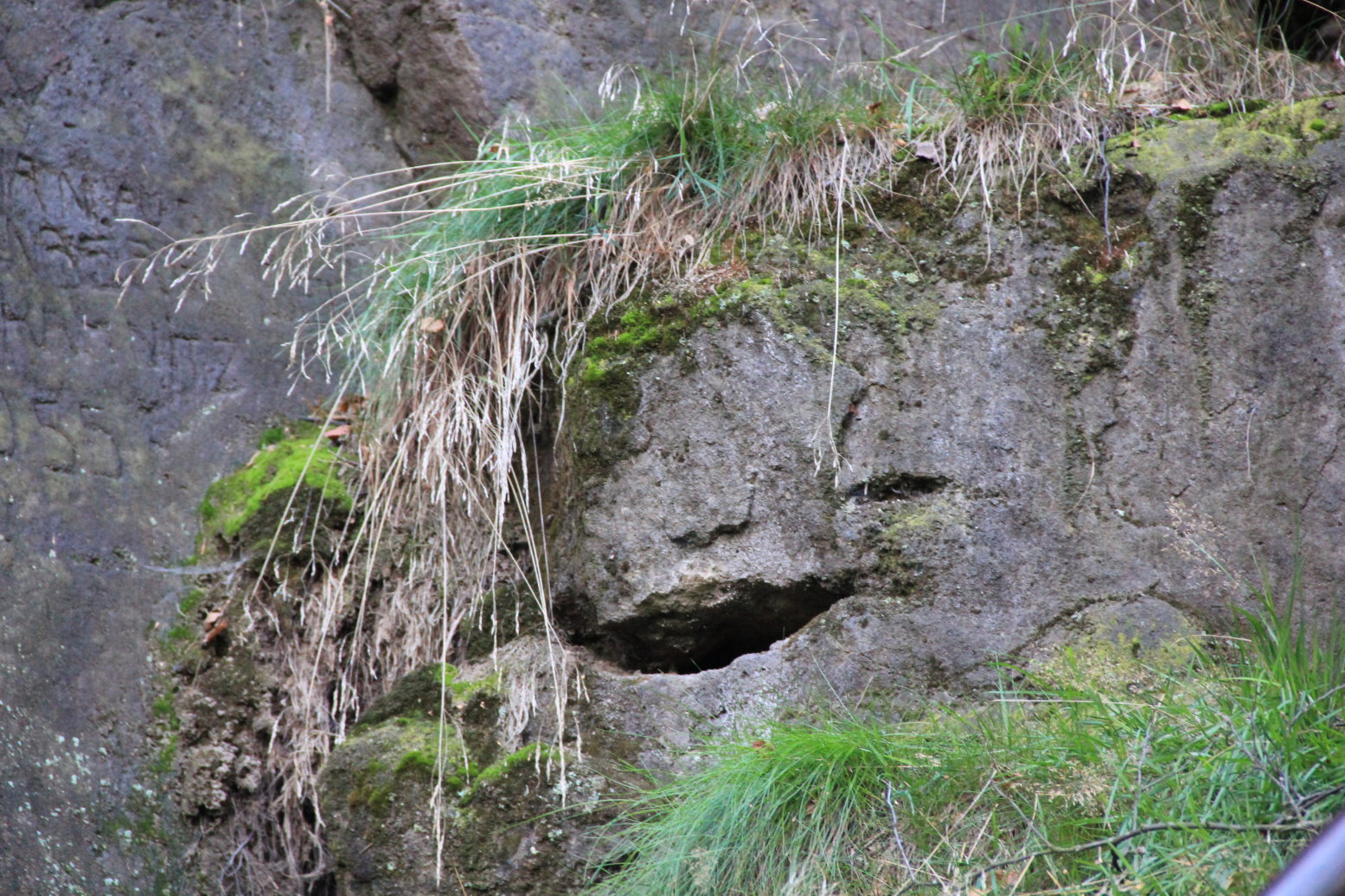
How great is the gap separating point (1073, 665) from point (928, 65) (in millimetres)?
2153

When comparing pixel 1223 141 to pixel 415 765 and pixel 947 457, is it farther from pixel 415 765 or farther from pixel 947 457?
pixel 415 765

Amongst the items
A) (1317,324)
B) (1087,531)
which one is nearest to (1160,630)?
Answer: (1087,531)

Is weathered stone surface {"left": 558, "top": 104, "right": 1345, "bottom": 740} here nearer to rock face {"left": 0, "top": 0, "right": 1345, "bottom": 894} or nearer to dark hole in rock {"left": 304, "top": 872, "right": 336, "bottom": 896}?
rock face {"left": 0, "top": 0, "right": 1345, "bottom": 894}

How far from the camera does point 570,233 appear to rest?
2.85 metres

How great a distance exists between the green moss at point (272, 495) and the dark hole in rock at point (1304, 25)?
307cm

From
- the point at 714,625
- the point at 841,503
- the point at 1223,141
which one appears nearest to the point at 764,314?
the point at 841,503

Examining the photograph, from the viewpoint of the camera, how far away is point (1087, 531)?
8.22ft

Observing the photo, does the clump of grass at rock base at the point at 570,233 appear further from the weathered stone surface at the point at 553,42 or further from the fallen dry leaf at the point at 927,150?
the weathered stone surface at the point at 553,42

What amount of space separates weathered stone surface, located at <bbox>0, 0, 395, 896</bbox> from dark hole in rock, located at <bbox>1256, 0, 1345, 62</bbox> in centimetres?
292

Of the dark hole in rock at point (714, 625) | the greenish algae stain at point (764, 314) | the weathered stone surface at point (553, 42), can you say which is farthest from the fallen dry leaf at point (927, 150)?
the dark hole in rock at point (714, 625)

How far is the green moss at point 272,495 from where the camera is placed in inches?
120

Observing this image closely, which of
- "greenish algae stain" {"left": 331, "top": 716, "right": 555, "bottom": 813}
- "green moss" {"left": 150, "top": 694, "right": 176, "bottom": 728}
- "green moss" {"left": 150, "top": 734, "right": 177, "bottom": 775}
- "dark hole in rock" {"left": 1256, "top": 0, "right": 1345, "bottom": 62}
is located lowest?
"green moss" {"left": 150, "top": 734, "right": 177, "bottom": 775}

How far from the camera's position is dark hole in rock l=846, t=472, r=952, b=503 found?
2.58 meters

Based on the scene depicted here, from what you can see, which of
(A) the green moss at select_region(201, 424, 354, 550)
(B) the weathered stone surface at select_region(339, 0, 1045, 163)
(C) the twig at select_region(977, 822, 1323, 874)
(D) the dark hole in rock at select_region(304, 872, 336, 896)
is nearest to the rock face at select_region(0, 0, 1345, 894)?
(A) the green moss at select_region(201, 424, 354, 550)
